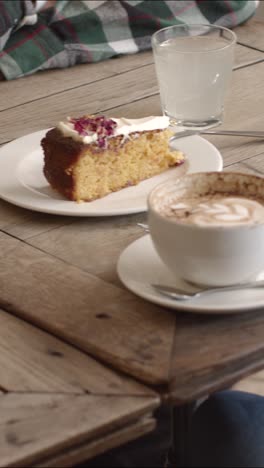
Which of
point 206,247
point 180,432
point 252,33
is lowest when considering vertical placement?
point 180,432

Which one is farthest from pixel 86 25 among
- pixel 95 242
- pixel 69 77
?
pixel 95 242

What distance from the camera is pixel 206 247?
100 centimetres

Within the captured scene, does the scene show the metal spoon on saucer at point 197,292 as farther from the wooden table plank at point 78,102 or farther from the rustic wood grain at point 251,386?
the rustic wood grain at point 251,386

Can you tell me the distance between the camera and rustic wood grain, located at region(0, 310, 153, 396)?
0.94m

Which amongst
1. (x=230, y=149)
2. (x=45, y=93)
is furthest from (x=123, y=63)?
(x=230, y=149)

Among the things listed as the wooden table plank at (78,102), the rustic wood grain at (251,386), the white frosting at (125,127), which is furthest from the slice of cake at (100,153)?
the rustic wood grain at (251,386)

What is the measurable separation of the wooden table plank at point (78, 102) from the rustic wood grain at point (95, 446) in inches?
28.2

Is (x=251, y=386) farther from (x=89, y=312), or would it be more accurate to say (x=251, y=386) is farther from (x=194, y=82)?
(x=89, y=312)

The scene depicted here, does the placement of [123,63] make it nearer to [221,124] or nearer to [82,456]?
[221,124]

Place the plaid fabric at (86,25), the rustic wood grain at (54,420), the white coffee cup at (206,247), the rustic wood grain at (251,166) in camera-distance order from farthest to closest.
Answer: the plaid fabric at (86,25) < the rustic wood grain at (251,166) < the white coffee cup at (206,247) < the rustic wood grain at (54,420)

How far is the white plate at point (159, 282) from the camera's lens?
1000mm

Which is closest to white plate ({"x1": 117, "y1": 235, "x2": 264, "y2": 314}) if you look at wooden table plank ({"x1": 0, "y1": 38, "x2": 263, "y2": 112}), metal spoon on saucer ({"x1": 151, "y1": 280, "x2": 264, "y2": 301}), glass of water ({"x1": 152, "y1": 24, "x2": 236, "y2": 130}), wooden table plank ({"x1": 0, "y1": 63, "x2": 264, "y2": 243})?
metal spoon on saucer ({"x1": 151, "y1": 280, "x2": 264, "y2": 301})

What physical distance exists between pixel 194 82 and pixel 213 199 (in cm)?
49

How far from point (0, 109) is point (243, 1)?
64 cm
